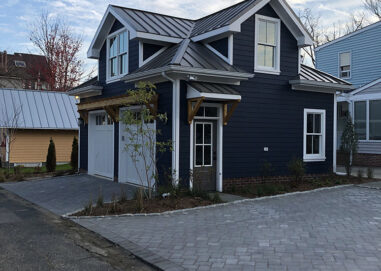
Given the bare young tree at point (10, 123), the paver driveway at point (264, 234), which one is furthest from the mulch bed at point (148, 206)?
the bare young tree at point (10, 123)

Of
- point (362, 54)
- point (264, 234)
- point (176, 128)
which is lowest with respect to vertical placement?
point (264, 234)

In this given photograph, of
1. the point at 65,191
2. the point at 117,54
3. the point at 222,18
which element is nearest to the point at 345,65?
the point at 222,18

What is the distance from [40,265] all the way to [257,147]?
26.5 ft

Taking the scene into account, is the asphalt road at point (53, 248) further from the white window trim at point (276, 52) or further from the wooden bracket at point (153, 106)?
the white window trim at point (276, 52)

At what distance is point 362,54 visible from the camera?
73.7 feet

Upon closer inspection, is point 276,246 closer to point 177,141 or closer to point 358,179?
point 177,141

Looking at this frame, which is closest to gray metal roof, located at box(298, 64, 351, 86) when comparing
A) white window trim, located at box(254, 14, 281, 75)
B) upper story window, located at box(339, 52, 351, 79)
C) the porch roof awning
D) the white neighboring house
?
white window trim, located at box(254, 14, 281, 75)

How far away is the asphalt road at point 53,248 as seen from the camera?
5.64 m

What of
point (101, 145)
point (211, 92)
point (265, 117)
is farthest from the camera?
point (101, 145)

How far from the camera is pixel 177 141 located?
1072cm

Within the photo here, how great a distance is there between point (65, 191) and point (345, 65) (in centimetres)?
1850

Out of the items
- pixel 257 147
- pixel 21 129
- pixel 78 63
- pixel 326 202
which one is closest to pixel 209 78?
pixel 257 147

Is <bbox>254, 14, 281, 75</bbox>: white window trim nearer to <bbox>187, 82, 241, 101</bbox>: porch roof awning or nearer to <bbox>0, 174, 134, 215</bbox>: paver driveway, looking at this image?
<bbox>187, 82, 241, 101</bbox>: porch roof awning

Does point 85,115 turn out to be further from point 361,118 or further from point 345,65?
point 345,65
